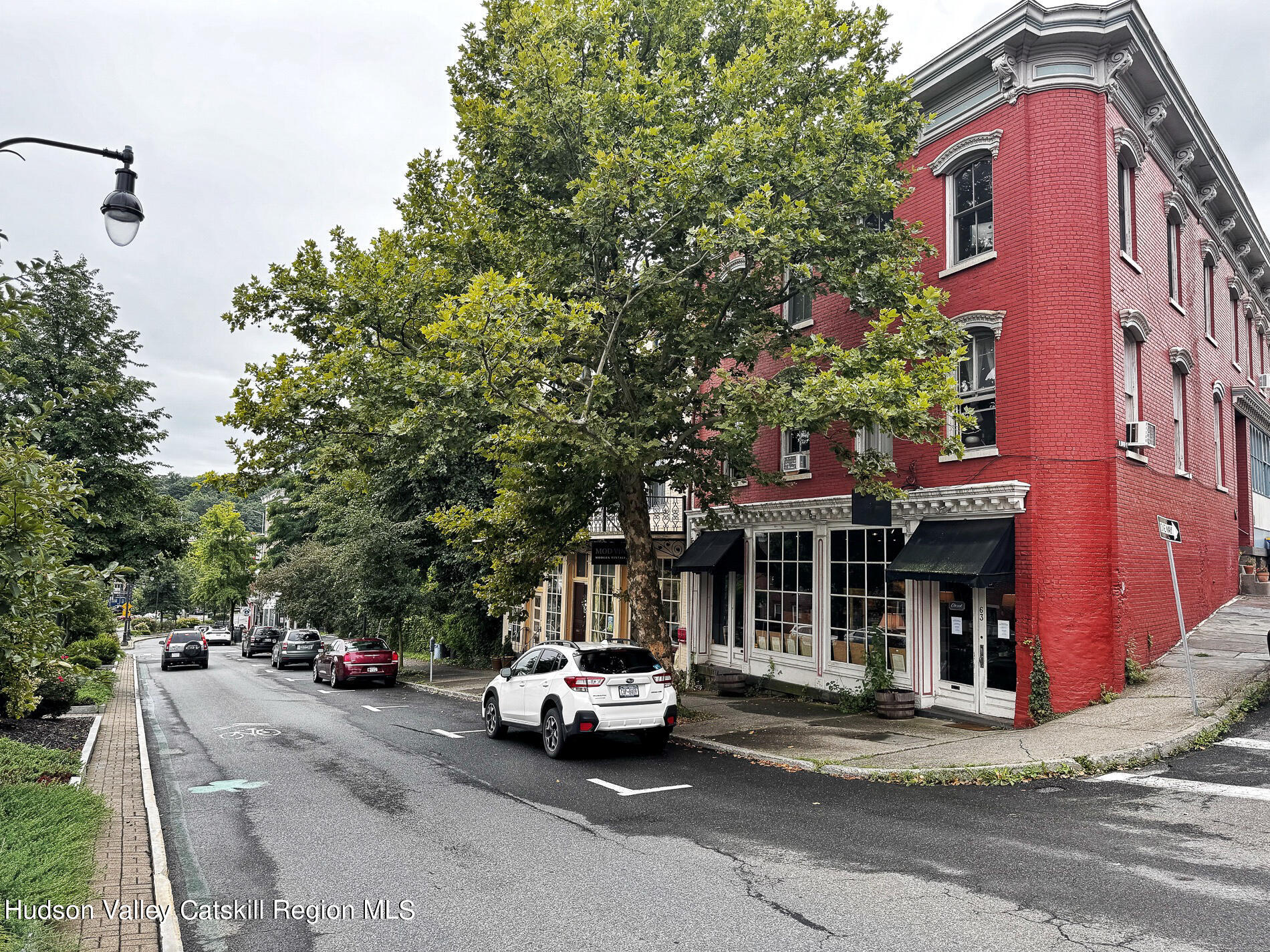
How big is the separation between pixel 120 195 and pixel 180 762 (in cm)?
857

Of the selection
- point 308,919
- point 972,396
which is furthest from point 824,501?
point 308,919

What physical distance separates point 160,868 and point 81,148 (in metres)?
6.89

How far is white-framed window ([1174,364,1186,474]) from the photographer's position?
17.2 meters

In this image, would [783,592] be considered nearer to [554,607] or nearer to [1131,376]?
[1131,376]

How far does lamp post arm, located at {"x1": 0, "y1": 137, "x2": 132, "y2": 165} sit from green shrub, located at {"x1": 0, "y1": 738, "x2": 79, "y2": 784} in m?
6.31

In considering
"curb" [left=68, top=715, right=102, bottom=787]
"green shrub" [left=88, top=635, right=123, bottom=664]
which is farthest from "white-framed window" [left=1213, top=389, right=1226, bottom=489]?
"green shrub" [left=88, top=635, right=123, bottom=664]

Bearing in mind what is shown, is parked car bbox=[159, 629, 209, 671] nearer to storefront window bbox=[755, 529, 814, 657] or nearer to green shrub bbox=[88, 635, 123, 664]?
green shrub bbox=[88, 635, 123, 664]

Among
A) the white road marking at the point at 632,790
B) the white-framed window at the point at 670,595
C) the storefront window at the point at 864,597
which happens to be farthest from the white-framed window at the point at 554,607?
the white road marking at the point at 632,790

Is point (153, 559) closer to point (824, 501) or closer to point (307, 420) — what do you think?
point (307, 420)

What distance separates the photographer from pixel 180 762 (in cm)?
1230

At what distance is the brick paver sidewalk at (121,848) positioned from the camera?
5.42 meters

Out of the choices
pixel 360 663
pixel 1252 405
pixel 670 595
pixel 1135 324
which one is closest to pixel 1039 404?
pixel 1135 324

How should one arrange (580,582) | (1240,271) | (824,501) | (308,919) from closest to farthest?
(308,919)
(824,501)
(1240,271)
(580,582)

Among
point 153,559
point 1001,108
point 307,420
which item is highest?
point 1001,108
